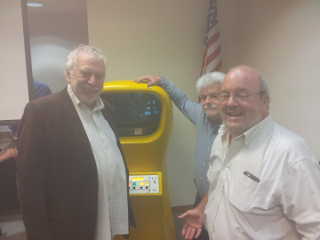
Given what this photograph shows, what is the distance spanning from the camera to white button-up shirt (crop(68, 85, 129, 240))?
1.46 metres

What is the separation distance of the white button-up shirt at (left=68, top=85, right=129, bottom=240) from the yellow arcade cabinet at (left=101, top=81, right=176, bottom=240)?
39 centimetres

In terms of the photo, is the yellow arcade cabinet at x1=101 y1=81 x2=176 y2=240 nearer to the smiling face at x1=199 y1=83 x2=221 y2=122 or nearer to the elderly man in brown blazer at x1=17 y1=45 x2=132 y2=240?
the smiling face at x1=199 y1=83 x2=221 y2=122

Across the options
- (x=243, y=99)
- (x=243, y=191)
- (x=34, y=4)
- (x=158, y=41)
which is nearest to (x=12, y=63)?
(x=158, y=41)

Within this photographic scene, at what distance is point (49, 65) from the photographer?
3922 millimetres

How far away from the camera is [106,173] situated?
1.48 meters

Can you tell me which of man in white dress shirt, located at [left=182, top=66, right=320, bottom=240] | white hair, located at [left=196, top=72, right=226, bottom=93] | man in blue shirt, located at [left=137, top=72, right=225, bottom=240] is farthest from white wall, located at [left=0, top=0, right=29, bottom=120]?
man in white dress shirt, located at [left=182, top=66, right=320, bottom=240]

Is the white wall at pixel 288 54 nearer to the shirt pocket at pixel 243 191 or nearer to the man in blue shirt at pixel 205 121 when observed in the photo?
the man in blue shirt at pixel 205 121

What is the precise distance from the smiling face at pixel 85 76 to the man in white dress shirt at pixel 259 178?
2.17ft

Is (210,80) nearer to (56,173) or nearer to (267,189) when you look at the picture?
(267,189)

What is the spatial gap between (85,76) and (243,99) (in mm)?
791

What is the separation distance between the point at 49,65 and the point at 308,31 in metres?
3.26

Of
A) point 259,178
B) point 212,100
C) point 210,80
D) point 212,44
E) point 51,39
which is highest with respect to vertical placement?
point 51,39

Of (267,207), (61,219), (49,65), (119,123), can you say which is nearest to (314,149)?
(267,207)

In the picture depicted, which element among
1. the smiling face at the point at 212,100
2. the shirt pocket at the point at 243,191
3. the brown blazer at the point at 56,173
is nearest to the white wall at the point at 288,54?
the smiling face at the point at 212,100
